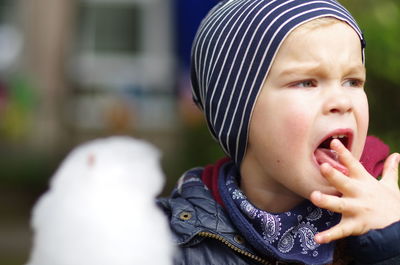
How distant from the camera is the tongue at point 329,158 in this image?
6.34 feet

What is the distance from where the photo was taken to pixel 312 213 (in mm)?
2064

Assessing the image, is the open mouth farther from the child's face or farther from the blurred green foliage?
the blurred green foliage

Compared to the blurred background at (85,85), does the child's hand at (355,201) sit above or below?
above

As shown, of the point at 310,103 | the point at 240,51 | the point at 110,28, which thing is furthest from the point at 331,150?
the point at 110,28

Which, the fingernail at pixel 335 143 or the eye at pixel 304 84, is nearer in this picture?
the fingernail at pixel 335 143

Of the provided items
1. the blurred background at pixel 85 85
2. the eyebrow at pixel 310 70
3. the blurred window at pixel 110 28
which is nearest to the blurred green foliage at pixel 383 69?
the eyebrow at pixel 310 70

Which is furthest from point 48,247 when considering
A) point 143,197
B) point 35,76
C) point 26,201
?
point 35,76

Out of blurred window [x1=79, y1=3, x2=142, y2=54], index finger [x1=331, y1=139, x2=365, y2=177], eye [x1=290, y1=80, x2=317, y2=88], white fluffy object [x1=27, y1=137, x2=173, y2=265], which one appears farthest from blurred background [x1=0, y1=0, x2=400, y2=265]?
index finger [x1=331, y1=139, x2=365, y2=177]

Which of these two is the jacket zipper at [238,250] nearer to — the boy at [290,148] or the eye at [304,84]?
the boy at [290,148]

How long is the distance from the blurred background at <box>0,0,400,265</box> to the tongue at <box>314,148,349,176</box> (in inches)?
210

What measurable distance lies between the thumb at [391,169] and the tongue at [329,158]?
5.3 inches

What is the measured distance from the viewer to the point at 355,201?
6.08 feet

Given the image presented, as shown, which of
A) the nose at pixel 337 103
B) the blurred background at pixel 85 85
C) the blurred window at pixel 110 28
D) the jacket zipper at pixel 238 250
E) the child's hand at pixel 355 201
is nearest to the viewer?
the child's hand at pixel 355 201

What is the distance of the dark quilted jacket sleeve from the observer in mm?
1859
